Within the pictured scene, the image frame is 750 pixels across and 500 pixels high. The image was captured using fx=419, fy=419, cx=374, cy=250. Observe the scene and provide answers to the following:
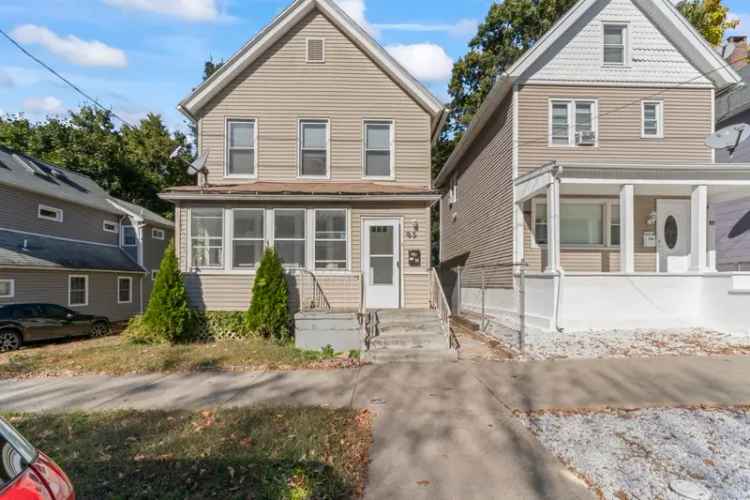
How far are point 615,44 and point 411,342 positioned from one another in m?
10.5

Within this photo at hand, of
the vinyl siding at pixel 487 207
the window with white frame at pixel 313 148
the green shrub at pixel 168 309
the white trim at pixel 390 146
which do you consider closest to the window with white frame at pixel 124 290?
the green shrub at pixel 168 309

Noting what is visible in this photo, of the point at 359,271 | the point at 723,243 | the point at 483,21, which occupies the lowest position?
the point at 359,271

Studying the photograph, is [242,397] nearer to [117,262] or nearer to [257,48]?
[257,48]

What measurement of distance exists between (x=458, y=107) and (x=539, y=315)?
56.9 ft

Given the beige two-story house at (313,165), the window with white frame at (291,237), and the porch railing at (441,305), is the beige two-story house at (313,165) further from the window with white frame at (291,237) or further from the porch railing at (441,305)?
the porch railing at (441,305)

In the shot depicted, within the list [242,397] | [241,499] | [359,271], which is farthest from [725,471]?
[359,271]

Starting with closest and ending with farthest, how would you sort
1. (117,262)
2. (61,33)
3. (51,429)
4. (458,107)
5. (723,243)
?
(51,429)
(61,33)
(723,243)
(117,262)
(458,107)

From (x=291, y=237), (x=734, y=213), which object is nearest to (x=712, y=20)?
(x=734, y=213)

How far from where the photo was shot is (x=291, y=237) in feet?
35.3

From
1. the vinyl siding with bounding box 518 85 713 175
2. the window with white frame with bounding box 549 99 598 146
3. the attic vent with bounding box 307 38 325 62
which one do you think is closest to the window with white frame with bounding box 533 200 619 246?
the vinyl siding with bounding box 518 85 713 175

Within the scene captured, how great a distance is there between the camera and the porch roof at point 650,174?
31.3 feet

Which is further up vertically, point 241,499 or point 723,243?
point 723,243

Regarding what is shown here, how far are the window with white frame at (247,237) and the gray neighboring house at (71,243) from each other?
833cm

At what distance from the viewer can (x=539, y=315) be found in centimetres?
973
